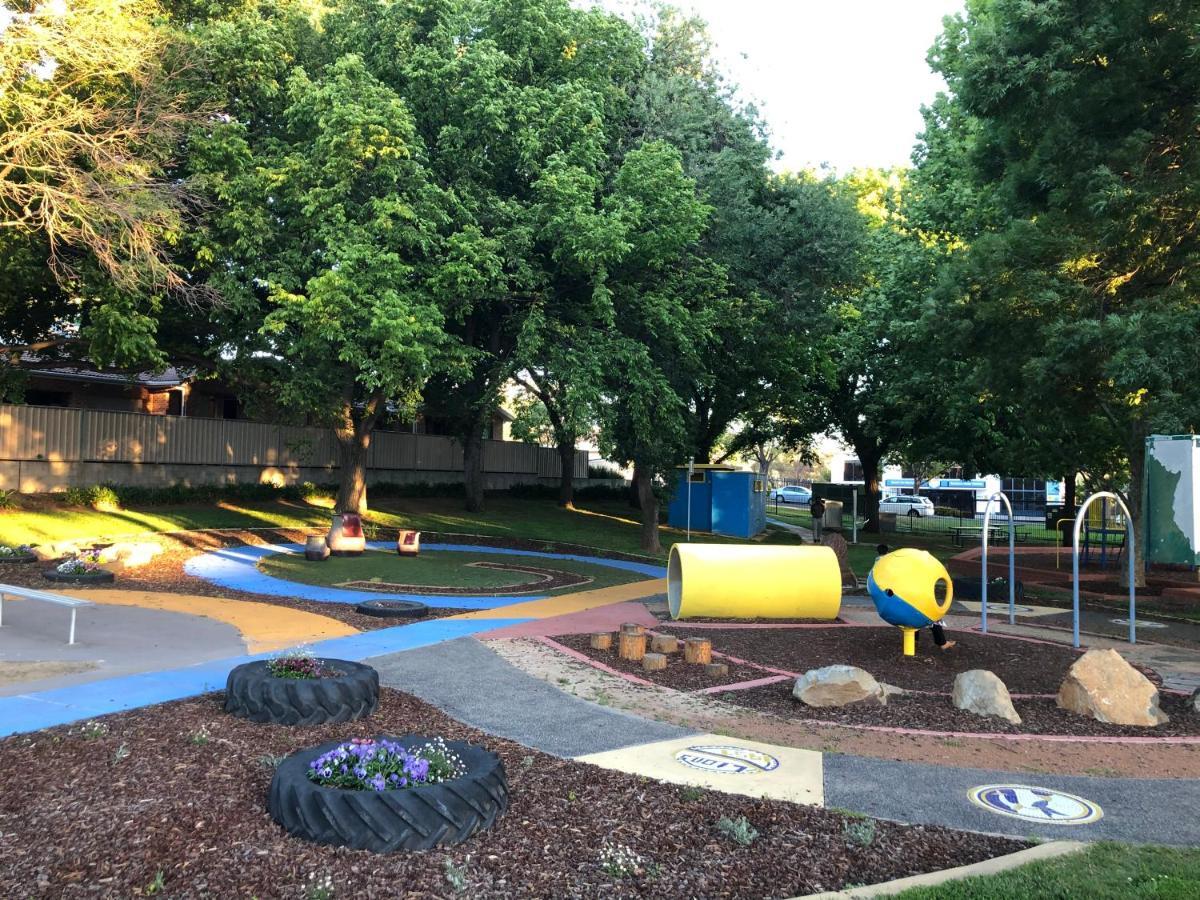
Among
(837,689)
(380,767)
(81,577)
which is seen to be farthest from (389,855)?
(81,577)

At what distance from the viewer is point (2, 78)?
49.9 ft

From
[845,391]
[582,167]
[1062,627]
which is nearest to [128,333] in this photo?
[582,167]

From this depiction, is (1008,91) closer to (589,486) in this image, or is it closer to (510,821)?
(510,821)

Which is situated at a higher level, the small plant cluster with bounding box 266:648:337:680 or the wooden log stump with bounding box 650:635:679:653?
the small plant cluster with bounding box 266:648:337:680

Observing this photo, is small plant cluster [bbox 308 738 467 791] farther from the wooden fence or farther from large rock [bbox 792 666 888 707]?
the wooden fence

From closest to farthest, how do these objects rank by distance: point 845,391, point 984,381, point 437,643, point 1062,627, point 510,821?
point 510,821, point 437,643, point 1062,627, point 984,381, point 845,391

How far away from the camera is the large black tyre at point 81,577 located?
585 inches

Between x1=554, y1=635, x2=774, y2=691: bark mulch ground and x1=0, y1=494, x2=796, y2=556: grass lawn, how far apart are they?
564 inches

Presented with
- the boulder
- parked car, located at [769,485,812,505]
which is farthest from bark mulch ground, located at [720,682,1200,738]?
parked car, located at [769,485,812,505]

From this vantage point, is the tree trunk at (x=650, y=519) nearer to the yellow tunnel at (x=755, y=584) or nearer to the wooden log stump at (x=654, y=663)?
the yellow tunnel at (x=755, y=584)

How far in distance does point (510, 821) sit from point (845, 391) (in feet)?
109

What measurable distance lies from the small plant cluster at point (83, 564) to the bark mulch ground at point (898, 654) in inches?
384

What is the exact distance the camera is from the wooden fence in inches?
949

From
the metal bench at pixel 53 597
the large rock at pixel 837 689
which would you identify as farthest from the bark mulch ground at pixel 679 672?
the metal bench at pixel 53 597
